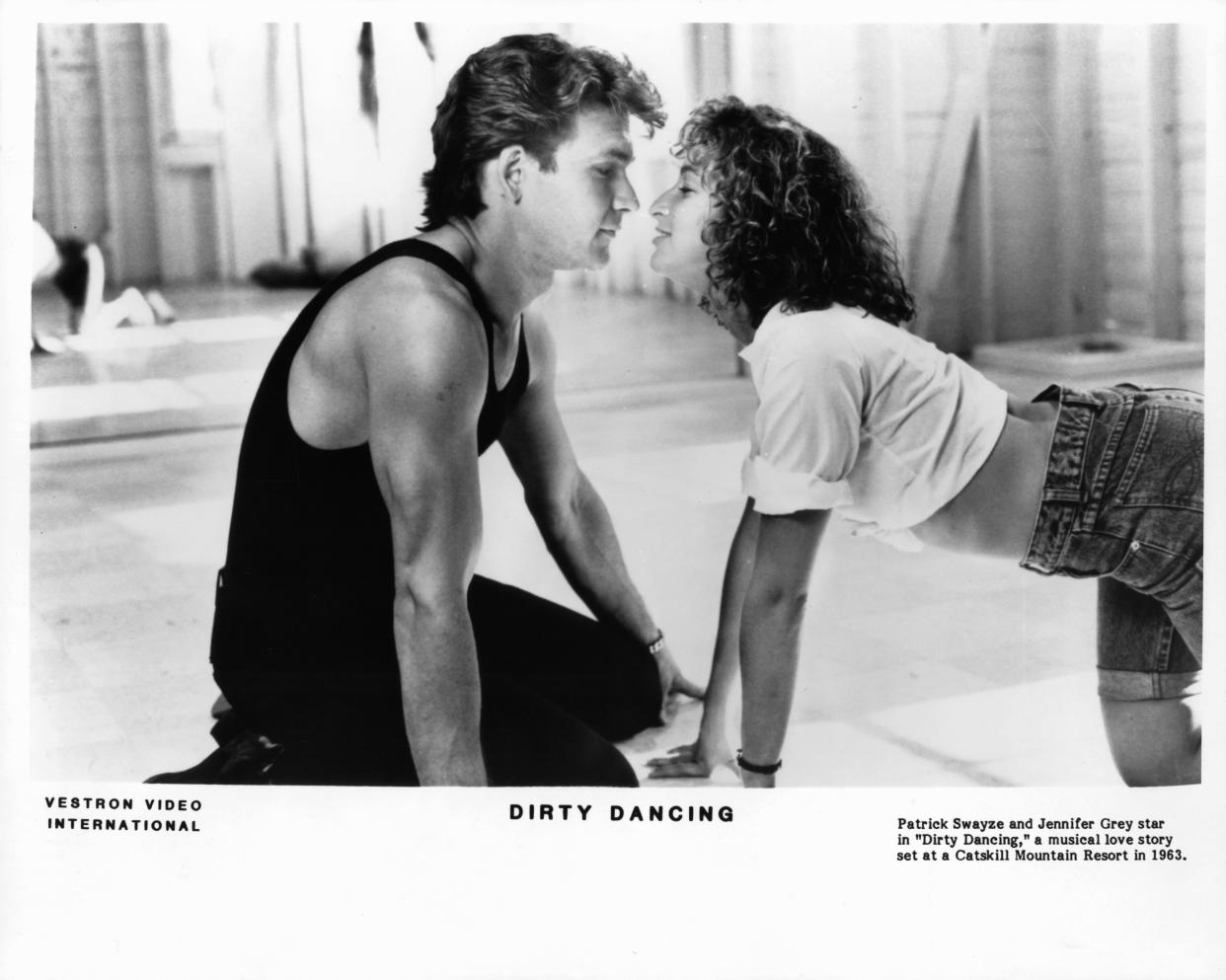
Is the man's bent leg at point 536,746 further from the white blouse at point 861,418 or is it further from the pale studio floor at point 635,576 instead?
the white blouse at point 861,418

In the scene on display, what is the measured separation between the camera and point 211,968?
1.68m

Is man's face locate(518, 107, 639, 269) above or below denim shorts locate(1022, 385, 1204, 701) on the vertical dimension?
above

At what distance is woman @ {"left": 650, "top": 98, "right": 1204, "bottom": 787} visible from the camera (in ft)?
5.22

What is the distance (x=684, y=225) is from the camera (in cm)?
165

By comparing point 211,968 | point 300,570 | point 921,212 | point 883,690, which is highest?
point 921,212

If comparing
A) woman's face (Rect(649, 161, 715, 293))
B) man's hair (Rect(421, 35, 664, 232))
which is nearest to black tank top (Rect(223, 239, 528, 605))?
man's hair (Rect(421, 35, 664, 232))

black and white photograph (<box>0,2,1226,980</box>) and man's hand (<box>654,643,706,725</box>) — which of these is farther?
man's hand (<box>654,643,706,725</box>)

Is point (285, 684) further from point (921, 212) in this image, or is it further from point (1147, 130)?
point (1147, 130)

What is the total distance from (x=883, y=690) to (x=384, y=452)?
72 centimetres

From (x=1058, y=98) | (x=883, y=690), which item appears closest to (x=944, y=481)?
(x=883, y=690)

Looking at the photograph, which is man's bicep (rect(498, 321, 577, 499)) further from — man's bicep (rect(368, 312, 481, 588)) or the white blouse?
the white blouse

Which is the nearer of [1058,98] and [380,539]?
[380,539]

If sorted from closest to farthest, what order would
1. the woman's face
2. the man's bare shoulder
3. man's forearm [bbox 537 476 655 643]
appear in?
the man's bare shoulder < the woman's face < man's forearm [bbox 537 476 655 643]
